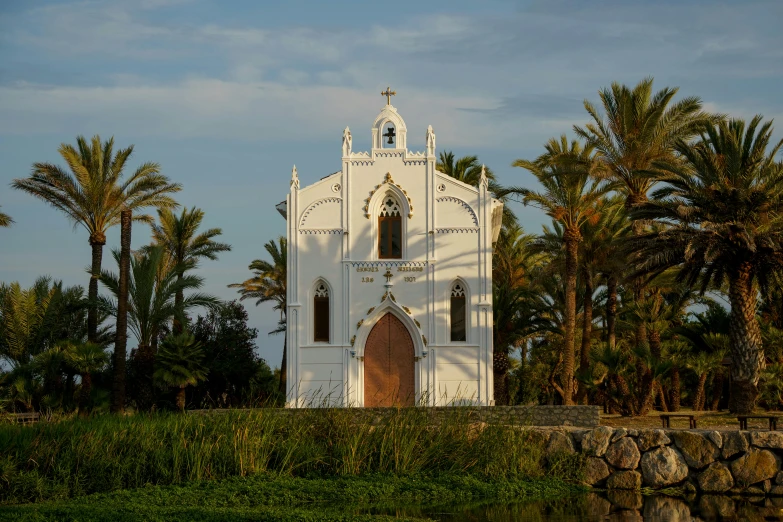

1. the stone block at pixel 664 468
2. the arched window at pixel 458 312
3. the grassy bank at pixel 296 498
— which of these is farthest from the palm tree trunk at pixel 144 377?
the stone block at pixel 664 468

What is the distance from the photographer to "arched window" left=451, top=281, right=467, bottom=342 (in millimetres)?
29562

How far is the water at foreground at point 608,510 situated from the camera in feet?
56.0

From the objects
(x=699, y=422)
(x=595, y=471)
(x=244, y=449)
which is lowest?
(x=595, y=471)

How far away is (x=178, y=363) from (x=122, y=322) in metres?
2.46

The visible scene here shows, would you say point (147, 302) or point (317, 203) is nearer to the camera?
point (317, 203)

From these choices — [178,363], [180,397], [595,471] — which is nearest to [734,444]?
[595,471]


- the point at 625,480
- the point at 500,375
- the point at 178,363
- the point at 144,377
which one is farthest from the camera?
the point at 500,375

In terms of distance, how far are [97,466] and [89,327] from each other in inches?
761

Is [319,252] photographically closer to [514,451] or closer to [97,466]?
[514,451]

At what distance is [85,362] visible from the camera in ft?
106

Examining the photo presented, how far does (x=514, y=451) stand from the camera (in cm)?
2047

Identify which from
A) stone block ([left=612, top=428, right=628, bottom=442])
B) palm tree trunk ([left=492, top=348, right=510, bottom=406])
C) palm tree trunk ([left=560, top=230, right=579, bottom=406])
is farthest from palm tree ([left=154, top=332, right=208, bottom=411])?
stone block ([left=612, top=428, right=628, bottom=442])

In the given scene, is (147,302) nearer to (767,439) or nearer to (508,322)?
(508,322)

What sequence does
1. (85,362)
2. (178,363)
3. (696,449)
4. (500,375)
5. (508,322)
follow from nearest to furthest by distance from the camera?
1. (696,449)
2. (85,362)
3. (178,363)
4. (508,322)
5. (500,375)
